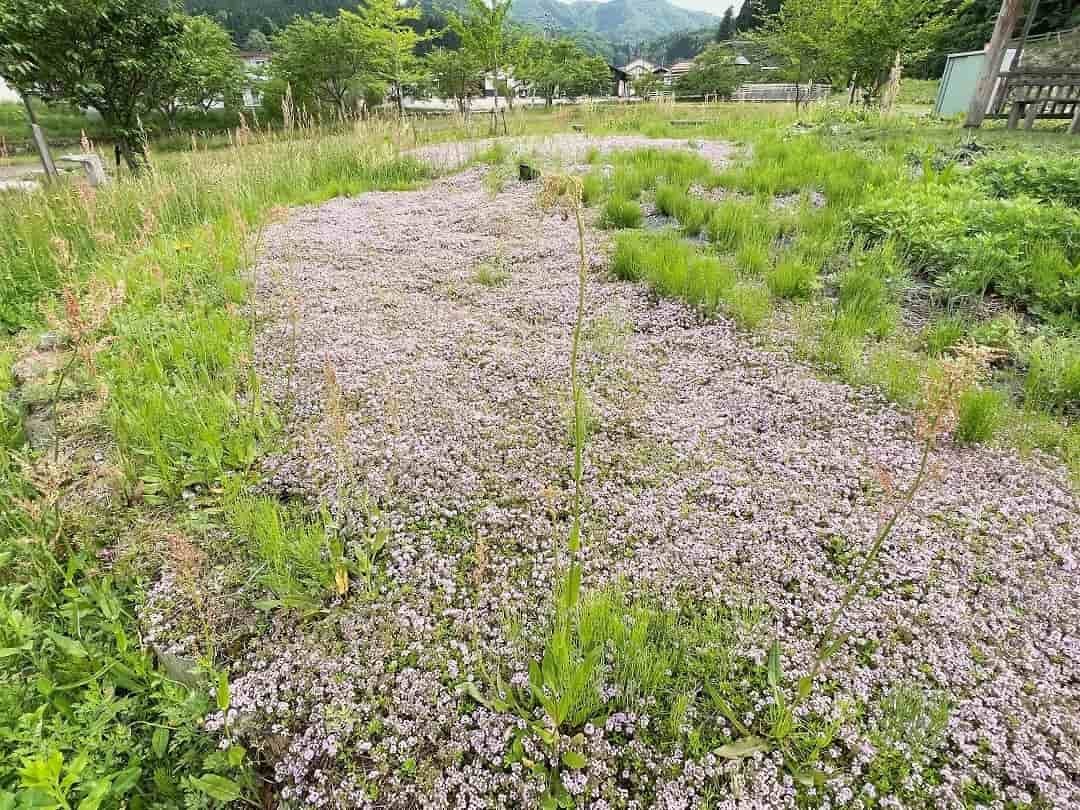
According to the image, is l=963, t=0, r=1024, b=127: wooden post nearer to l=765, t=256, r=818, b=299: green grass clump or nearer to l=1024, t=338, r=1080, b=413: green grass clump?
l=765, t=256, r=818, b=299: green grass clump

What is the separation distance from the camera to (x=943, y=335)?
13.7 feet

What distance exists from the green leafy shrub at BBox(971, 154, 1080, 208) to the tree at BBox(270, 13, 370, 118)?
4389 cm

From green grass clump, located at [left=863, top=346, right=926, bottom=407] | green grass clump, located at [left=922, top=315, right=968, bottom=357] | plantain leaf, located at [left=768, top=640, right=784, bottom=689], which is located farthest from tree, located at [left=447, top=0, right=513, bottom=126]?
plantain leaf, located at [left=768, top=640, right=784, bottom=689]

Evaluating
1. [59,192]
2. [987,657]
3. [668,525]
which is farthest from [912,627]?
[59,192]

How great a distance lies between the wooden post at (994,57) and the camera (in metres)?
10.5

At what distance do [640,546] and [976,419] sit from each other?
2405mm

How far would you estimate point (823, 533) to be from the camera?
2.71 metres

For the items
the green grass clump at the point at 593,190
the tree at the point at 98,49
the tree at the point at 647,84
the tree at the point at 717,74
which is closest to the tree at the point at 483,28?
the tree at the point at 98,49

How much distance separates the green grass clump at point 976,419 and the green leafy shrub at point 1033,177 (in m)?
4.71

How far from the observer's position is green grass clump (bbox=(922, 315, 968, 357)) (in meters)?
4.14

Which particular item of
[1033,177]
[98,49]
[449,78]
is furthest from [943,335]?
[449,78]

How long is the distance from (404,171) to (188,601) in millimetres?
11081

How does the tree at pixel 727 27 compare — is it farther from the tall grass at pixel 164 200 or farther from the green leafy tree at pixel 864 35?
the tall grass at pixel 164 200

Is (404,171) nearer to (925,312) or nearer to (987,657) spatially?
(925,312)
